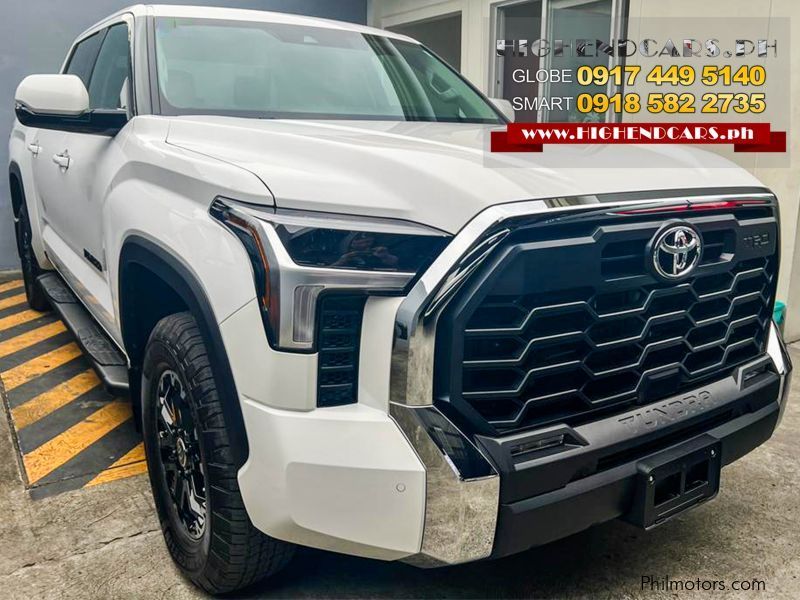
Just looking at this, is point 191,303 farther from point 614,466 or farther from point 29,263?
point 29,263

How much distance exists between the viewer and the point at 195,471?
2.14 m

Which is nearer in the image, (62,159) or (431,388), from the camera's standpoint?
(431,388)

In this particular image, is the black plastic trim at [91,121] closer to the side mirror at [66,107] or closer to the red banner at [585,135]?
the side mirror at [66,107]

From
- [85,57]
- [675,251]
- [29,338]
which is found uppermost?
[85,57]

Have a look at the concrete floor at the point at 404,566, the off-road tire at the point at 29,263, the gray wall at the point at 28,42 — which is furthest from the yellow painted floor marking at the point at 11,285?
the concrete floor at the point at 404,566

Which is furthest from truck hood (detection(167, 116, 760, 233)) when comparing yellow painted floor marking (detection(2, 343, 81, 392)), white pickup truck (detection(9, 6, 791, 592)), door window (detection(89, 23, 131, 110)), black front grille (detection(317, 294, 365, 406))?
yellow painted floor marking (detection(2, 343, 81, 392))

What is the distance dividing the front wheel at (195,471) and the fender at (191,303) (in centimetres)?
5

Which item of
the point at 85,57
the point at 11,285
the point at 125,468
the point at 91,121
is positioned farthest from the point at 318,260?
the point at 11,285

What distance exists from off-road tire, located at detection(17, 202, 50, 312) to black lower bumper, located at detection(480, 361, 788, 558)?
3.94 m

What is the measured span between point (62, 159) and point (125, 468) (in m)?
1.47

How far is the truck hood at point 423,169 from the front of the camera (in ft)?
5.55

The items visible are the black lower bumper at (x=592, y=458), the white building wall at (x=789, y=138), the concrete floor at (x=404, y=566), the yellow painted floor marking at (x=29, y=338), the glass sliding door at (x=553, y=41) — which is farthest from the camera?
the glass sliding door at (x=553, y=41)

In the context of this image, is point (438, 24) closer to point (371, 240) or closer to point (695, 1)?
point (695, 1)

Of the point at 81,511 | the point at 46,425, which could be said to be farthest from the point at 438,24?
the point at 81,511
